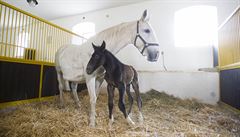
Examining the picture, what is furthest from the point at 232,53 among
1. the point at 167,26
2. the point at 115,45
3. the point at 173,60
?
the point at 115,45

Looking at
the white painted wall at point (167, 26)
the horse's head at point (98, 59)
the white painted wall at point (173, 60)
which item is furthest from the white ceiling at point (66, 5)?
the horse's head at point (98, 59)

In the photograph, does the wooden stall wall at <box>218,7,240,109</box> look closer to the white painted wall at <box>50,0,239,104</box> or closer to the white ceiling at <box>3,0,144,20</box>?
the white painted wall at <box>50,0,239,104</box>

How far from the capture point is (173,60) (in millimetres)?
2916

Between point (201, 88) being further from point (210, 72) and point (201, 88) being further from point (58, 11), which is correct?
point (58, 11)

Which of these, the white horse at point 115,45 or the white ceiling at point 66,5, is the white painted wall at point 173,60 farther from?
the white horse at point 115,45

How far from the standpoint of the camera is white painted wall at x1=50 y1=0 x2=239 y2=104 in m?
2.54

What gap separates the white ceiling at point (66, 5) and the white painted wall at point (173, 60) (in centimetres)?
31

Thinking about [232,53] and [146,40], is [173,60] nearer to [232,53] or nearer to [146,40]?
[232,53]

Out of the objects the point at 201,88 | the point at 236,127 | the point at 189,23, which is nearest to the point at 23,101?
the point at 236,127

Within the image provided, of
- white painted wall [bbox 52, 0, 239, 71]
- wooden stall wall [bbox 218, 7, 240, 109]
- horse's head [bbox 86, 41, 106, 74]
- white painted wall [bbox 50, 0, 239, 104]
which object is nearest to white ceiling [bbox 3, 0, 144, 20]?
white painted wall [bbox 52, 0, 239, 71]

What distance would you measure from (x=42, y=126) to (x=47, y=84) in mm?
1322

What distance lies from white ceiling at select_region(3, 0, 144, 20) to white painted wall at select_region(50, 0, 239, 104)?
0.31m

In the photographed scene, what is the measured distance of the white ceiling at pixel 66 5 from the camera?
11.4 ft

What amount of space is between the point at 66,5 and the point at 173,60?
3.35m
